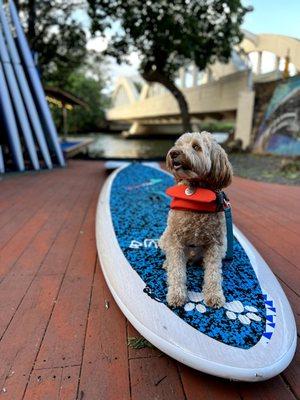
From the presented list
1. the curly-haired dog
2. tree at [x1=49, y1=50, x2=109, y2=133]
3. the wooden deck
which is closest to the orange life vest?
the curly-haired dog

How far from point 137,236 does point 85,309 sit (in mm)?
1133

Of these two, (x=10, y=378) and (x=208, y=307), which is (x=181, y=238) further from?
(x=10, y=378)

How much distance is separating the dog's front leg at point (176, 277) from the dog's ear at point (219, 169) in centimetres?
54

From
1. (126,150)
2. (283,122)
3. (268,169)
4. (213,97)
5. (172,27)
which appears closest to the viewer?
(268,169)

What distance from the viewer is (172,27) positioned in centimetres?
1318

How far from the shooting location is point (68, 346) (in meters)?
2.14

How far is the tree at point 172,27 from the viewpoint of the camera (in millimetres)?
13258

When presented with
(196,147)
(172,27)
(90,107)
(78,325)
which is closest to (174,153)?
(196,147)

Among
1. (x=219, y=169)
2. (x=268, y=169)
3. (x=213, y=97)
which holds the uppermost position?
(x=213, y=97)

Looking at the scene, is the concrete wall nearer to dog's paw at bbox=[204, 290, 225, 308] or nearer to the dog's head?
the dog's head

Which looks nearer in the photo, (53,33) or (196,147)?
(196,147)

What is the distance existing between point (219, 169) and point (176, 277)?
2.67 feet

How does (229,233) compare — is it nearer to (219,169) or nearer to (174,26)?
(219,169)

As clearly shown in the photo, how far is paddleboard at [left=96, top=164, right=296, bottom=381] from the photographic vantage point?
1.83 meters
